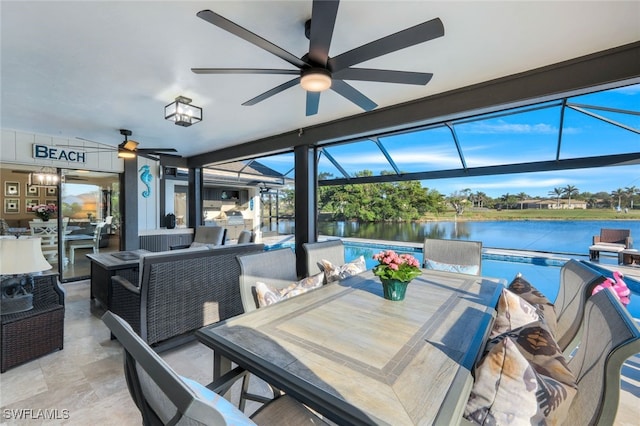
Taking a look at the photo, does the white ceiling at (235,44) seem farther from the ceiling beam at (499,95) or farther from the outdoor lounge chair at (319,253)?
the outdoor lounge chair at (319,253)

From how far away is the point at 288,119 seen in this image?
13.4ft

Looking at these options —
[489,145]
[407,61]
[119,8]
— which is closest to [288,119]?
[407,61]

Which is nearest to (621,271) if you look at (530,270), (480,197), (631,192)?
(631,192)

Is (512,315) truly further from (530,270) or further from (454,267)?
(530,270)

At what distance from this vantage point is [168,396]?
23.7 inches

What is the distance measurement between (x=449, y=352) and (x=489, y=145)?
449 cm

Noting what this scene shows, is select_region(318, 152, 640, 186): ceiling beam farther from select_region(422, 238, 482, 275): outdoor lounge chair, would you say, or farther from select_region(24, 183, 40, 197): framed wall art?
Result: select_region(24, 183, 40, 197): framed wall art

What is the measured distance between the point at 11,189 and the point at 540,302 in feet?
29.0

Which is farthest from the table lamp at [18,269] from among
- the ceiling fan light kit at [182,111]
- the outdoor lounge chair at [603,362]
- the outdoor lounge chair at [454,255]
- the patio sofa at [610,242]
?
the patio sofa at [610,242]

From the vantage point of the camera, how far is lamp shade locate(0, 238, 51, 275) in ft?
7.07

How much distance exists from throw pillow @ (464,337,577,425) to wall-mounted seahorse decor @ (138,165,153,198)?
23.9 ft

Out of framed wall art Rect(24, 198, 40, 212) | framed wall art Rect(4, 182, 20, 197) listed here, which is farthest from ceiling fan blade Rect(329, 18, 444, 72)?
framed wall art Rect(4, 182, 20, 197)

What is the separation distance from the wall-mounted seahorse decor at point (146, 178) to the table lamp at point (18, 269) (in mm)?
4430

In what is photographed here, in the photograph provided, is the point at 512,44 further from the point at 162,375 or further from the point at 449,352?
the point at 162,375
